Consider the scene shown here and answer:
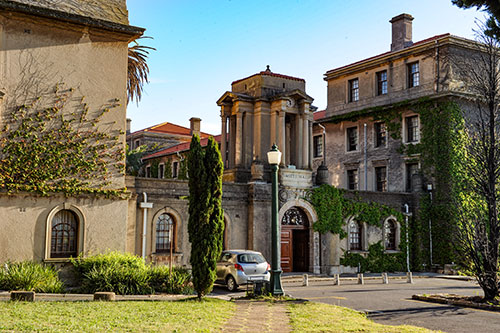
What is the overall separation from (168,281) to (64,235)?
4982mm

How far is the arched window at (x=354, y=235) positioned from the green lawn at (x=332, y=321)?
16.1 metres

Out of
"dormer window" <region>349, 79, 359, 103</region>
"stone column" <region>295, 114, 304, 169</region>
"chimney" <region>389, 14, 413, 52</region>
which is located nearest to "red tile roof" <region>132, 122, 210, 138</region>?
"dormer window" <region>349, 79, 359, 103</region>

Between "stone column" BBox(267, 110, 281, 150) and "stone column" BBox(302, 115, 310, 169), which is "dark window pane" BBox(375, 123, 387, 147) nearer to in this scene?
"stone column" BBox(302, 115, 310, 169)

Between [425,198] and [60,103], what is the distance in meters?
22.1

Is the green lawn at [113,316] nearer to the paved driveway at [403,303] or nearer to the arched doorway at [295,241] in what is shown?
the paved driveway at [403,303]

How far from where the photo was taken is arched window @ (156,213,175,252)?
23.9 m

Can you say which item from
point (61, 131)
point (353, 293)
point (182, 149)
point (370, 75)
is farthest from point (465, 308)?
point (182, 149)

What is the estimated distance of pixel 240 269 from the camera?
20734mm

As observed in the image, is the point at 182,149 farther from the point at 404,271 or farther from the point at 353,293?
the point at 353,293

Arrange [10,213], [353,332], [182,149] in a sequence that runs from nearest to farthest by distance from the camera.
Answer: [353,332] < [10,213] < [182,149]

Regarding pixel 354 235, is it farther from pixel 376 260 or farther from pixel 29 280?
pixel 29 280

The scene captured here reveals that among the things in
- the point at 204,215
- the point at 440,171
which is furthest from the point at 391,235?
the point at 204,215

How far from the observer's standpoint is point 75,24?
20.1 metres

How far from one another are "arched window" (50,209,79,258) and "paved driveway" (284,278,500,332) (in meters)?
8.44
